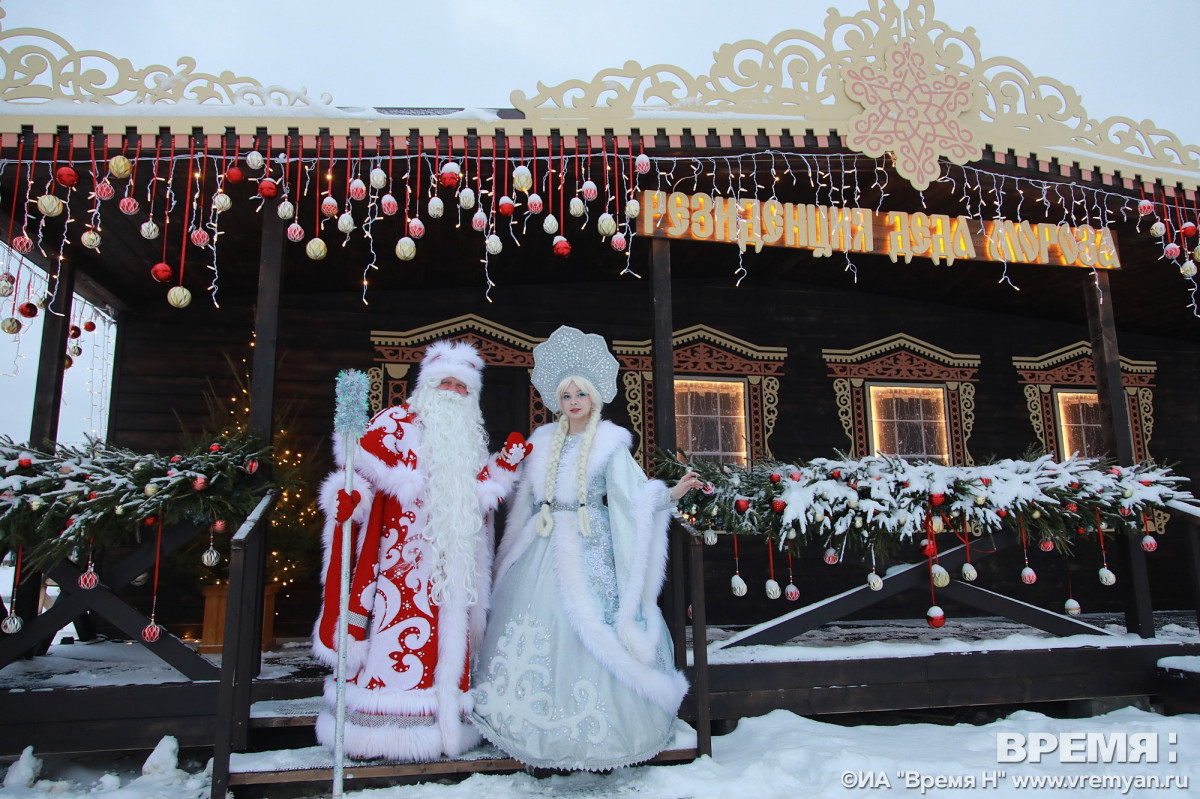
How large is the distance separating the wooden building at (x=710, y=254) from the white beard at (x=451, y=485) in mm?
1211

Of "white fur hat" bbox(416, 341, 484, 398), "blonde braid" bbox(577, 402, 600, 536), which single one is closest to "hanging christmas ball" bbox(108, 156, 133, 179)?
"white fur hat" bbox(416, 341, 484, 398)

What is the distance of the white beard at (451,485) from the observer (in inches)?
161

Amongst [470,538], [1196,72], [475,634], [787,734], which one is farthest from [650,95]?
[1196,72]

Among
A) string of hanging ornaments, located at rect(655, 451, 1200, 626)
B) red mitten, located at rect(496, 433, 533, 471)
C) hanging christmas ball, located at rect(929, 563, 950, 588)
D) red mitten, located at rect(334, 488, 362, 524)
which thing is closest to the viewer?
red mitten, located at rect(334, 488, 362, 524)

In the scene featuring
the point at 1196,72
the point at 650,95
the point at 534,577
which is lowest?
the point at 534,577

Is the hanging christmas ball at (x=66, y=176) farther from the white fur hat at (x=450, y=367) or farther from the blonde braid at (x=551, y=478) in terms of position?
the blonde braid at (x=551, y=478)

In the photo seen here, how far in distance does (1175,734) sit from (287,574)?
6.27 m

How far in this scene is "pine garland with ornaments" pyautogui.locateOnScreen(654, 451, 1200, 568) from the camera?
5.10 metres

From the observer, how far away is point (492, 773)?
404 centimetres

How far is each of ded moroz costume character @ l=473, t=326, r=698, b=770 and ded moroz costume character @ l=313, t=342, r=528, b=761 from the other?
18cm

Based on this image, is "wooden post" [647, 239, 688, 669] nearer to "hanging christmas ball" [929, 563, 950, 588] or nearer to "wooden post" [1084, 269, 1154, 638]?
"hanging christmas ball" [929, 563, 950, 588]

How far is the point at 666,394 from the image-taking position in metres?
5.39

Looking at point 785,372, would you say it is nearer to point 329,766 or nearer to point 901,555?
point 901,555

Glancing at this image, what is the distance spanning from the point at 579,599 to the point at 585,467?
718mm
